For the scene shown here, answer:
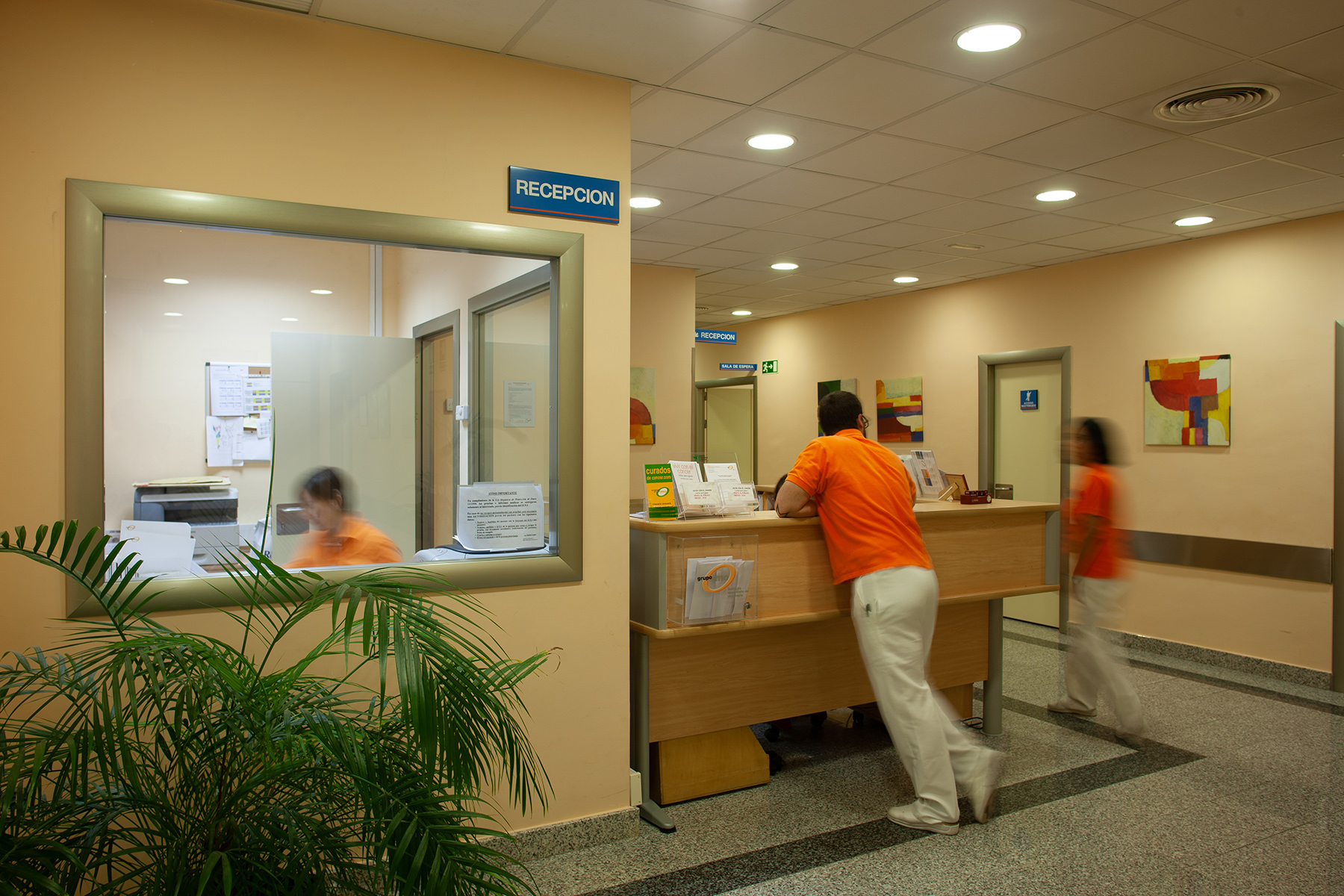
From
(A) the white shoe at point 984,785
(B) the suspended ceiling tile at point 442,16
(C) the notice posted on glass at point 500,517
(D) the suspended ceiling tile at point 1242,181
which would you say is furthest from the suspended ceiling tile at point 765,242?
(A) the white shoe at point 984,785

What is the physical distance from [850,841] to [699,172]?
10.5 ft

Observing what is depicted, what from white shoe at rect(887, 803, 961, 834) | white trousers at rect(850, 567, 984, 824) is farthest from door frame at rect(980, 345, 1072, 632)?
white shoe at rect(887, 803, 961, 834)

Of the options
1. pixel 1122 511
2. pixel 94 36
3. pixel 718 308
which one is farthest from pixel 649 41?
pixel 718 308

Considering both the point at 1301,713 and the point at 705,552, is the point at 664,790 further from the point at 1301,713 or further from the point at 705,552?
the point at 1301,713

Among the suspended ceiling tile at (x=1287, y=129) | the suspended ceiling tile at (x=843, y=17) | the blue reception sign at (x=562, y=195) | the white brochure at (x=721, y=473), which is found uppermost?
the suspended ceiling tile at (x=1287, y=129)

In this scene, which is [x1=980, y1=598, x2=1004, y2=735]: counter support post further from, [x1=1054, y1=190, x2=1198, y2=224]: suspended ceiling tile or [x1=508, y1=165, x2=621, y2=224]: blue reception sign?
[x1=508, y1=165, x2=621, y2=224]: blue reception sign

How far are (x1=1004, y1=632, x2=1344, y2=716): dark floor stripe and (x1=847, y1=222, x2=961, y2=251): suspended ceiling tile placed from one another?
2.84m

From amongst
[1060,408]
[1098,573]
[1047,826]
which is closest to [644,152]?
[1098,573]

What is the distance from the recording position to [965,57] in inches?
119

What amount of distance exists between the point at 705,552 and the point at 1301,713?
371 cm

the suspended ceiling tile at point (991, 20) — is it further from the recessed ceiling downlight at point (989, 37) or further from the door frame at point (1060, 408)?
the door frame at point (1060, 408)

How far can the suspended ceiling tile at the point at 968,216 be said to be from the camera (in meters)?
5.02

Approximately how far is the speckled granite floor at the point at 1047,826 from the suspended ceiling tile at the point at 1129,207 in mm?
2880

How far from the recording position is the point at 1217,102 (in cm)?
340
